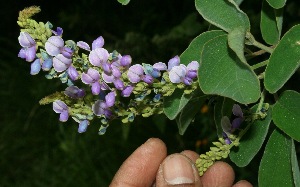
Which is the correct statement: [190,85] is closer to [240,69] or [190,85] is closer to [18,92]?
[240,69]

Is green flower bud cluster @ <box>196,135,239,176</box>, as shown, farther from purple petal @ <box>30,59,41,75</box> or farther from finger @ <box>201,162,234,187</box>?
finger @ <box>201,162,234,187</box>

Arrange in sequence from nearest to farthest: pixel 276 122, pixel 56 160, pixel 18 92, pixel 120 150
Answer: pixel 276 122 < pixel 120 150 < pixel 56 160 < pixel 18 92

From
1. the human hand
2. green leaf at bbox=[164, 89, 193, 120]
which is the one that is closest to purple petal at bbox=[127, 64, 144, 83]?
green leaf at bbox=[164, 89, 193, 120]

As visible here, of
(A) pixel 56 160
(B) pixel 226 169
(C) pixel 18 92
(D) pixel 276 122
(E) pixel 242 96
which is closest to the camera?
(E) pixel 242 96

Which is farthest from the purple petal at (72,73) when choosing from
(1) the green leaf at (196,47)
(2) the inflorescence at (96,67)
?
(1) the green leaf at (196,47)

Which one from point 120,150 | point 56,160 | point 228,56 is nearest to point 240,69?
point 228,56

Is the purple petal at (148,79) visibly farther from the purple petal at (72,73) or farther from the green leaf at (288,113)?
the green leaf at (288,113)
